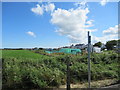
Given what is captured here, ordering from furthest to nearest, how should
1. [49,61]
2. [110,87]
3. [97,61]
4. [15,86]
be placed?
[97,61], [49,61], [110,87], [15,86]

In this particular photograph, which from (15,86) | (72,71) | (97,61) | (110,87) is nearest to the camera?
(15,86)

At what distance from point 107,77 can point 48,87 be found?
71.3 inches

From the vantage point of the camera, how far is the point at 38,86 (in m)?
2.36

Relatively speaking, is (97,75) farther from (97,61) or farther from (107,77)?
(97,61)

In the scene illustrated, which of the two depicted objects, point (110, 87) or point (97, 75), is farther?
point (97, 75)

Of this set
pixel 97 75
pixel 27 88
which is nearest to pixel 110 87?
pixel 97 75

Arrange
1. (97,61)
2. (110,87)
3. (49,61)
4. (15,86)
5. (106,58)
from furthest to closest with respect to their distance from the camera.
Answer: (106,58) < (97,61) < (49,61) < (110,87) < (15,86)

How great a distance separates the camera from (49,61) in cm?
339

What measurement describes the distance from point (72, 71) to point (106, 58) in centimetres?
235

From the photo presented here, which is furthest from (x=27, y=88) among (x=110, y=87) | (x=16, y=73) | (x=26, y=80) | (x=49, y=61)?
(x=110, y=87)

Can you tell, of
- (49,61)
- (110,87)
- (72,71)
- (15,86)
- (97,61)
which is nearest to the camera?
(15,86)

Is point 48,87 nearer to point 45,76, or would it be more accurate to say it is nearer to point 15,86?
point 45,76

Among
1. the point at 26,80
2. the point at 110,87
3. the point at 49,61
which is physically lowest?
the point at 110,87

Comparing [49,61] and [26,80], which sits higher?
[49,61]
